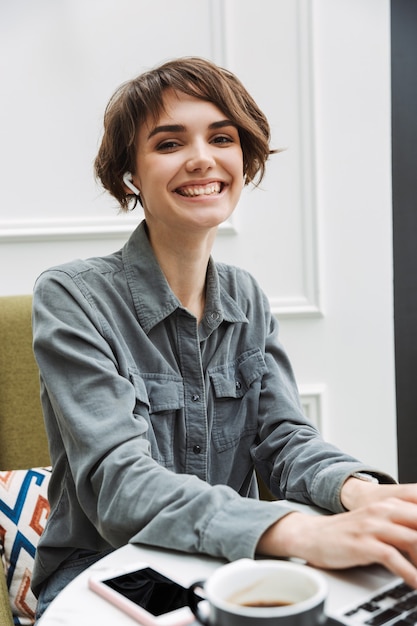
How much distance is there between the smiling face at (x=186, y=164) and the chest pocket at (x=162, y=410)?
27 cm

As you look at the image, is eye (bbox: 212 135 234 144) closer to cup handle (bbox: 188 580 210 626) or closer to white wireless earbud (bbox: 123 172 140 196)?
white wireless earbud (bbox: 123 172 140 196)

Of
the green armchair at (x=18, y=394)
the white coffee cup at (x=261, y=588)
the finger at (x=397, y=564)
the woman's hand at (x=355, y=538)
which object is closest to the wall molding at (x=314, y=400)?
the green armchair at (x=18, y=394)

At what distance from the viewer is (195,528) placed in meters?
0.83

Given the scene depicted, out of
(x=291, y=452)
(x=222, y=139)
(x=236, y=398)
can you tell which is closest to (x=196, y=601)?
(x=291, y=452)

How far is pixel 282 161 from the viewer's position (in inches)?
83.4

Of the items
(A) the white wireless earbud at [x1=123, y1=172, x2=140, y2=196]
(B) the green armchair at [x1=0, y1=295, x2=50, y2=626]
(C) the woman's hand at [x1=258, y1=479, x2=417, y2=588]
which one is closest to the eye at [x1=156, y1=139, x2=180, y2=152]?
(A) the white wireless earbud at [x1=123, y1=172, x2=140, y2=196]

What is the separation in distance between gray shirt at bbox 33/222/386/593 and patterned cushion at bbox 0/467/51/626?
31cm

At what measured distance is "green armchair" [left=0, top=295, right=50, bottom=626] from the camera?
5.32 feet

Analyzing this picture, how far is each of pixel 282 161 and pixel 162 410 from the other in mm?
1123

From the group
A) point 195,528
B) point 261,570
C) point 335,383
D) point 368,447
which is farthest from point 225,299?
point 368,447

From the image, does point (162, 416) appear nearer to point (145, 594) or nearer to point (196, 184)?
point (196, 184)

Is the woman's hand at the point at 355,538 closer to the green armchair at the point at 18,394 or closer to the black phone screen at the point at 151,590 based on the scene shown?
the black phone screen at the point at 151,590

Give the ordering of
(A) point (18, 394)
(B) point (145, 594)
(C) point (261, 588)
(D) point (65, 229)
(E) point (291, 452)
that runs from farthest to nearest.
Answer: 1. (D) point (65, 229)
2. (A) point (18, 394)
3. (E) point (291, 452)
4. (B) point (145, 594)
5. (C) point (261, 588)

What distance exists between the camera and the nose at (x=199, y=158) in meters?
1.24
